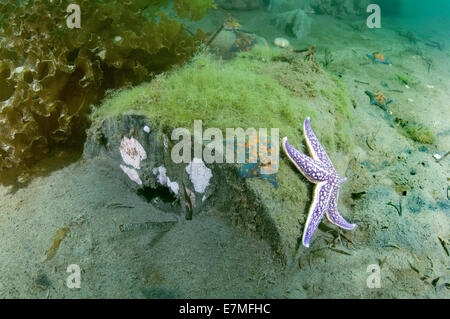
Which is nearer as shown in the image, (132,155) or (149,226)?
(149,226)

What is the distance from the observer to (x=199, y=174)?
138 inches

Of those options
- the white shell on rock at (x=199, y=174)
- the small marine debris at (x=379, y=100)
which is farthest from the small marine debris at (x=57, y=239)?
the small marine debris at (x=379, y=100)

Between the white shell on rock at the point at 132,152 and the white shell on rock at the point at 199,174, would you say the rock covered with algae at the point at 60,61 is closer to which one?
the white shell on rock at the point at 132,152

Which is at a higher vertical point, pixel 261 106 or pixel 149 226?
pixel 261 106

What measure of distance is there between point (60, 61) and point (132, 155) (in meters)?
1.74

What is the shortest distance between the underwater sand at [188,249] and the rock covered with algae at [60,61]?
0.76 metres

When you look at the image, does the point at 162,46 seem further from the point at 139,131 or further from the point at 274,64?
the point at 274,64

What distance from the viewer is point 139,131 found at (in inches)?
146

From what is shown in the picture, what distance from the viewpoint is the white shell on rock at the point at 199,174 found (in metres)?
3.43

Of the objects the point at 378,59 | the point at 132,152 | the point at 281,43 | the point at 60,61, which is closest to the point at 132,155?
the point at 132,152

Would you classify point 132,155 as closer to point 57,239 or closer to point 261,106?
point 57,239
